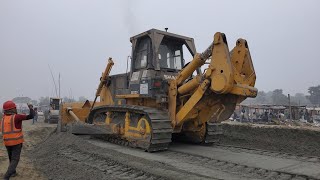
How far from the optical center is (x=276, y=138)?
1228cm

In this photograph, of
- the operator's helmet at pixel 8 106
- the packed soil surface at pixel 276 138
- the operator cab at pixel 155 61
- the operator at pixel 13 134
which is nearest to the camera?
the operator at pixel 13 134

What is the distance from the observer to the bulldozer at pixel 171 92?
7215mm

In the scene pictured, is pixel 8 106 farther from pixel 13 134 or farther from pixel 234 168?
pixel 234 168

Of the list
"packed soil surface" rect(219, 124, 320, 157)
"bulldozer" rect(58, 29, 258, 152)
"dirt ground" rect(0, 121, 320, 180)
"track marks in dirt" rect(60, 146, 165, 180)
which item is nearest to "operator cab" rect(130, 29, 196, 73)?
"bulldozer" rect(58, 29, 258, 152)

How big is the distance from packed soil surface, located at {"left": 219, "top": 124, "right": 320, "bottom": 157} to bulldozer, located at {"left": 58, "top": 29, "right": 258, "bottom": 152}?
7.78ft

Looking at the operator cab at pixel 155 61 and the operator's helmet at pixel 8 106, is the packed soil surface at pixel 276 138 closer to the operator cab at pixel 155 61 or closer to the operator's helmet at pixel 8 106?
the operator cab at pixel 155 61

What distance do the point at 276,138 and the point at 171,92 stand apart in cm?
583

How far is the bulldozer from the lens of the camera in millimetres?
7215

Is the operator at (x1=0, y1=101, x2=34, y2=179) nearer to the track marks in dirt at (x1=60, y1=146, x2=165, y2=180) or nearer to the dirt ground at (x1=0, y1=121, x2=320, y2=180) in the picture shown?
the dirt ground at (x1=0, y1=121, x2=320, y2=180)

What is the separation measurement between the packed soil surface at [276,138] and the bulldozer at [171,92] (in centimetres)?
237

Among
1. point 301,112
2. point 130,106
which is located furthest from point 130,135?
point 301,112

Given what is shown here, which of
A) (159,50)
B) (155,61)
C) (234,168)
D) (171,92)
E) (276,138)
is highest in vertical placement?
(159,50)

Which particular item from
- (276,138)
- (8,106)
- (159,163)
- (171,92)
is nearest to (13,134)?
(8,106)

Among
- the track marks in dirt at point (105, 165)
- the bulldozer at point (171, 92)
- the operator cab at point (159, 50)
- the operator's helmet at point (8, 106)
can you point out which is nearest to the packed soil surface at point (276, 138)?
the bulldozer at point (171, 92)
